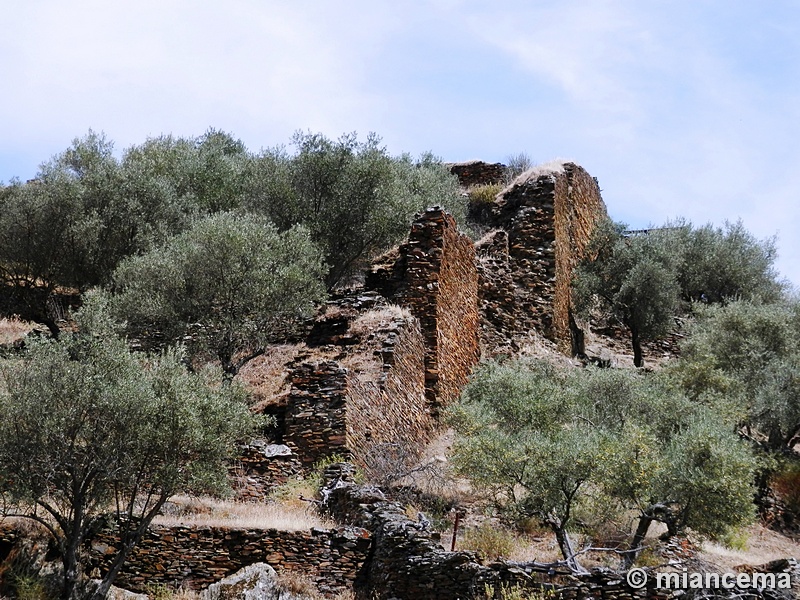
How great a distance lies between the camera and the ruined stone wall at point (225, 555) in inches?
562

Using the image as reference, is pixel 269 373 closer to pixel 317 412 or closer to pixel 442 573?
pixel 317 412

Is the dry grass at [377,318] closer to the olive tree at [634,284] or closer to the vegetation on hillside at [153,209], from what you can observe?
the vegetation on hillside at [153,209]

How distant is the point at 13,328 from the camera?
27.5 meters

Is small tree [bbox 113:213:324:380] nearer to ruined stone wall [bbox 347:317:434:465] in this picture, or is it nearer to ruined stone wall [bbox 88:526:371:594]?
ruined stone wall [bbox 347:317:434:465]

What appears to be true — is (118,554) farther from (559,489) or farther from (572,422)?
(572,422)

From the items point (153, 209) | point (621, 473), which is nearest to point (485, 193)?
point (153, 209)

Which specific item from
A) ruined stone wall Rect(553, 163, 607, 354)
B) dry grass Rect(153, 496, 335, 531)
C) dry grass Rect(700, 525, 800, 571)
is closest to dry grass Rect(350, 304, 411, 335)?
dry grass Rect(153, 496, 335, 531)

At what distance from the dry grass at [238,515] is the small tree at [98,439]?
0.69 metres

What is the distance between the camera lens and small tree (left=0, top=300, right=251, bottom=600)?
13398 millimetres

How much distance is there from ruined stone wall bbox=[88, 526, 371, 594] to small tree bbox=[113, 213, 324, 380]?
660 cm

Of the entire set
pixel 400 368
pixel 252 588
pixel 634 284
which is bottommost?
pixel 252 588

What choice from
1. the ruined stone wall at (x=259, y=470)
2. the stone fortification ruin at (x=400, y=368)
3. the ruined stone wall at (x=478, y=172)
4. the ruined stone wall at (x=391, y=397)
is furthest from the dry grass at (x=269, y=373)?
the ruined stone wall at (x=478, y=172)

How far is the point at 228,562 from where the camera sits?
47.6 feet

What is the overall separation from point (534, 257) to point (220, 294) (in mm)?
10644
